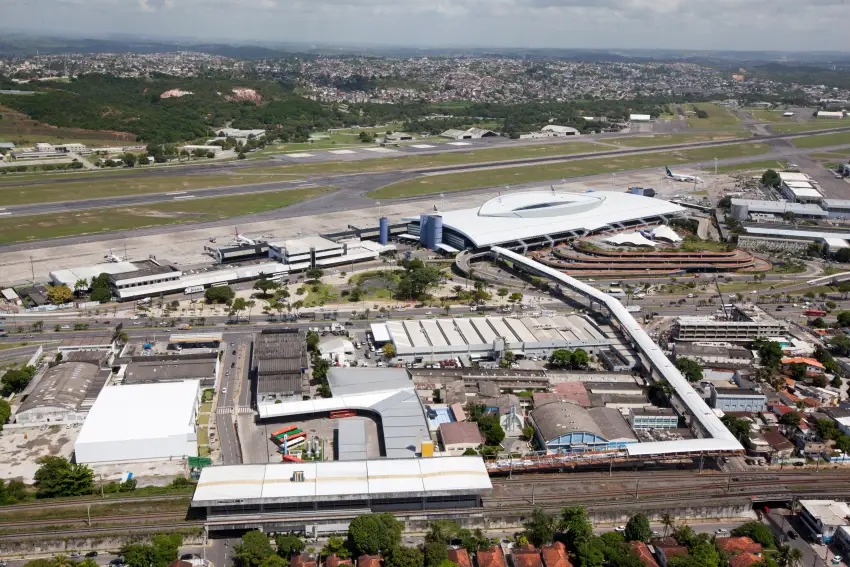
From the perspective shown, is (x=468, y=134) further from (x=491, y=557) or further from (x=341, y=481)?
(x=491, y=557)

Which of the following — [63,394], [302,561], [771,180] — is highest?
[771,180]

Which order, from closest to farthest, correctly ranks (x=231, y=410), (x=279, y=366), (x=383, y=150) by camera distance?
(x=231, y=410)
(x=279, y=366)
(x=383, y=150)

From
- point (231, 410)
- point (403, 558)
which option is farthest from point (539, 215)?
point (403, 558)

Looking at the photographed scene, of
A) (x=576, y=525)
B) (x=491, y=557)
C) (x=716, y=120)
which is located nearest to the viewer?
(x=491, y=557)

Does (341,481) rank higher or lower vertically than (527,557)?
higher

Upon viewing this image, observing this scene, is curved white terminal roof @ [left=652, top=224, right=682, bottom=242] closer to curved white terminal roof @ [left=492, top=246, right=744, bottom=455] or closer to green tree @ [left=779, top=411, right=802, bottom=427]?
curved white terminal roof @ [left=492, top=246, right=744, bottom=455]

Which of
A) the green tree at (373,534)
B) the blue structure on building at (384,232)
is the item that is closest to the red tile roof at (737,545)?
the green tree at (373,534)

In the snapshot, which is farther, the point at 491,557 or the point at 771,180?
the point at 771,180
